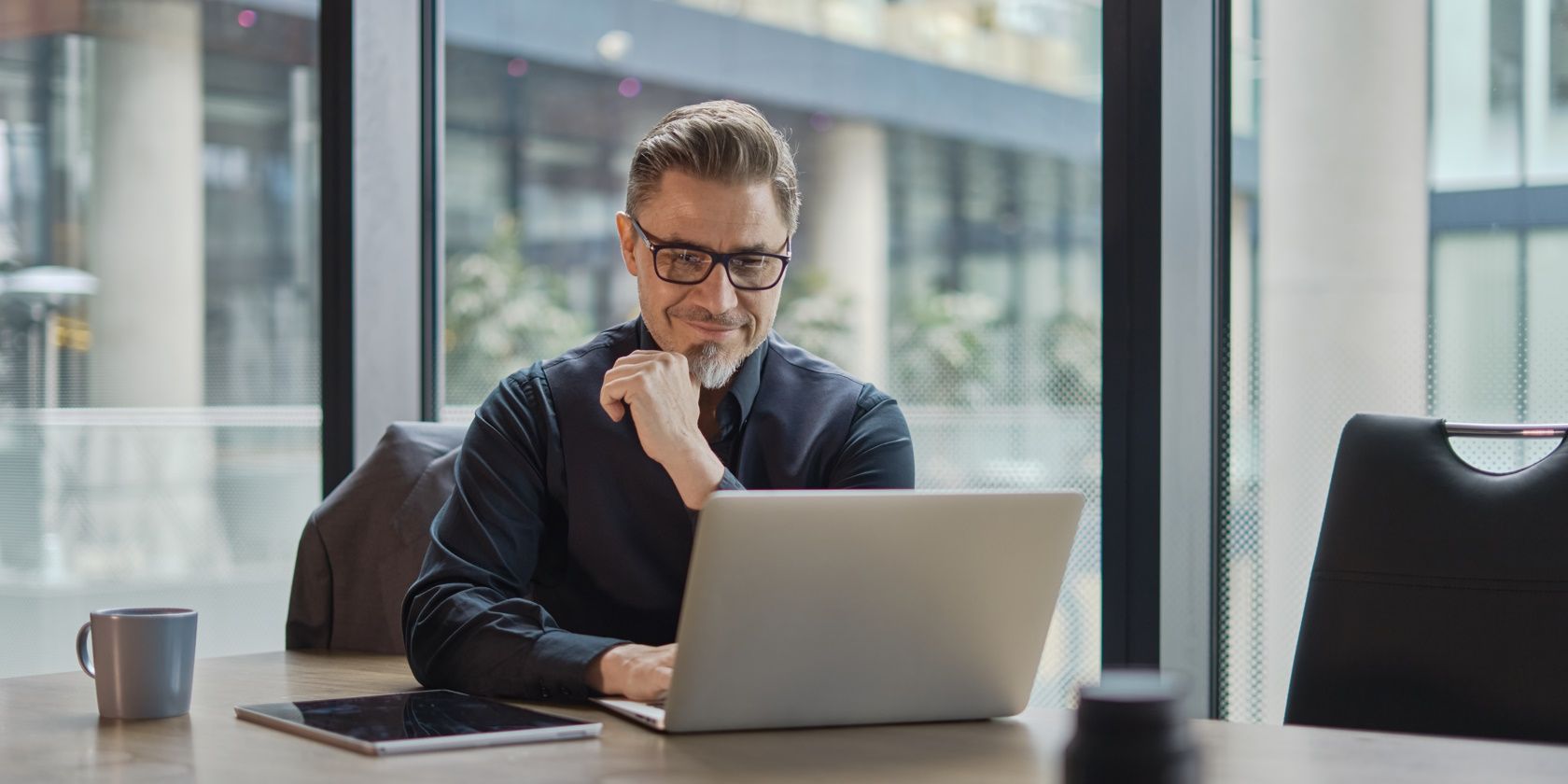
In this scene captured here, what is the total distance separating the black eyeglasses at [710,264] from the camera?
72.6 inches

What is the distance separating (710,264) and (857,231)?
72 cm

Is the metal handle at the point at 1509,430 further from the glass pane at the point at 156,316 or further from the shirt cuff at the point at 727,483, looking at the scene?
the glass pane at the point at 156,316

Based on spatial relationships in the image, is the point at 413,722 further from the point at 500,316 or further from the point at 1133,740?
the point at 500,316

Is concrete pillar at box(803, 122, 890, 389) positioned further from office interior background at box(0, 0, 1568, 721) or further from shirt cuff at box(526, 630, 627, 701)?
shirt cuff at box(526, 630, 627, 701)

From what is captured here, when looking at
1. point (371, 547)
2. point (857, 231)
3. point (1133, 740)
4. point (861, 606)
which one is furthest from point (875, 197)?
point (1133, 740)

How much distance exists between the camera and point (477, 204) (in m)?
2.96

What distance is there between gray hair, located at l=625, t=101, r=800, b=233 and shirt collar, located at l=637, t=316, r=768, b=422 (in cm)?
18

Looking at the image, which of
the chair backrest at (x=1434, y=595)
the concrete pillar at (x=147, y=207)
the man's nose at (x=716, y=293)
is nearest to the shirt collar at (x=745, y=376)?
the man's nose at (x=716, y=293)

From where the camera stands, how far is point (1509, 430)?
5.24 feet

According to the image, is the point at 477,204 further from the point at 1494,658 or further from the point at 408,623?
the point at 1494,658

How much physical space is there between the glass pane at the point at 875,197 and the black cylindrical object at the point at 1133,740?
1579 mm

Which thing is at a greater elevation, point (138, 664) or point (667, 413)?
point (667, 413)

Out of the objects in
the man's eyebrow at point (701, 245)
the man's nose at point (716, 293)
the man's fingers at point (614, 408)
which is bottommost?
the man's fingers at point (614, 408)

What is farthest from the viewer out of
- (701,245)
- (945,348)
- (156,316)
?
(156,316)
